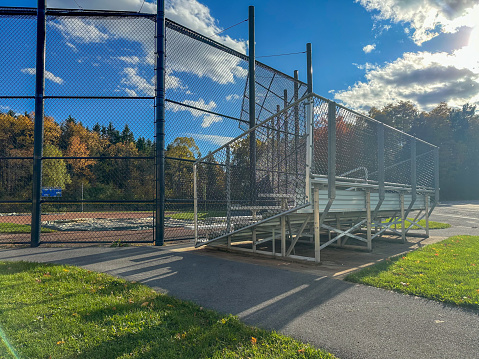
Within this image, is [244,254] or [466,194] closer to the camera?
[244,254]

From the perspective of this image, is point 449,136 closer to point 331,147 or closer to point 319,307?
point 331,147

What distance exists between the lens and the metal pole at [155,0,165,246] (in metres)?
7.64

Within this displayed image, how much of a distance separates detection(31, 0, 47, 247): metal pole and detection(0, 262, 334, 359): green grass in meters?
4.14

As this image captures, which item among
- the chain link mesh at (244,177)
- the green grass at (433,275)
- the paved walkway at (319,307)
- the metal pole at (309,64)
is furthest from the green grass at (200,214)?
the metal pole at (309,64)

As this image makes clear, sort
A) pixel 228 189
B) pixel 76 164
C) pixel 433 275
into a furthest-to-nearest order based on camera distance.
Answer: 1. pixel 76 164
2. pixel 228 189
3. pixel 433 275

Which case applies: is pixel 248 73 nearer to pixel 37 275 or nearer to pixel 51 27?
pixel 51 27

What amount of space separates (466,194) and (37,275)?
172ft

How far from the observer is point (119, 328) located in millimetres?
2740

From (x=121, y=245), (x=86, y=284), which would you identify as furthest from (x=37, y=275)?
(x=121, y=245)

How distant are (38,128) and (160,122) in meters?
2.94

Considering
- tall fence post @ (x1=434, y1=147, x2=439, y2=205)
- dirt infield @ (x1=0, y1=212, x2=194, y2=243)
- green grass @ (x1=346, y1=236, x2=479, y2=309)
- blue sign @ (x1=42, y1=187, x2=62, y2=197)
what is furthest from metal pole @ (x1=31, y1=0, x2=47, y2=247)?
tall fence post @ (x1=434, y1=147, x2=439, y2=205)

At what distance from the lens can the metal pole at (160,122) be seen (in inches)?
301

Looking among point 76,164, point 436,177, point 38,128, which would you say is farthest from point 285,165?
point 76,164

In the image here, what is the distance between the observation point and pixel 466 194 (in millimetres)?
43906
